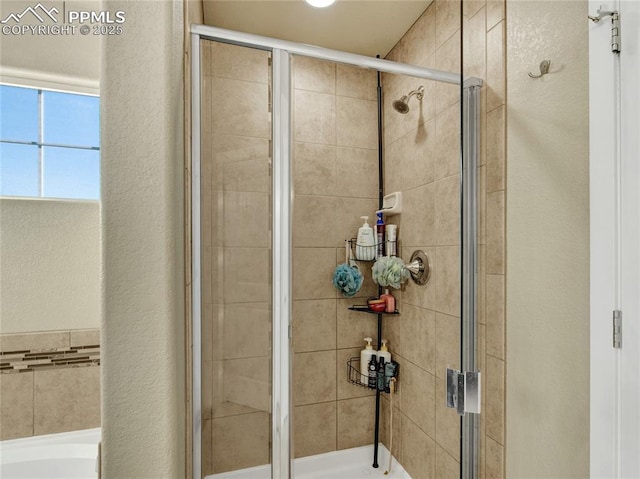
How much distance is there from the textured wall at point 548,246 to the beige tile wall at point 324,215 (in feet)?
1.33

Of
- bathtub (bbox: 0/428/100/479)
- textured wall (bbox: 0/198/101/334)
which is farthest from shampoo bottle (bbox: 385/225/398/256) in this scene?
bathtub (bbox: 0/428/100/479)

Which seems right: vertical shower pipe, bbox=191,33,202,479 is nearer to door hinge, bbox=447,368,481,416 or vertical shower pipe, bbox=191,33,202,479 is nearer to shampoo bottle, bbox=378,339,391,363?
shampoo bottle, bbox=378,339,391,363

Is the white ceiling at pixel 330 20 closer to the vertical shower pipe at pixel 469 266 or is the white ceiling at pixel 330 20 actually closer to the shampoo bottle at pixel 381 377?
the vertical shower pipe at pixel 469 266

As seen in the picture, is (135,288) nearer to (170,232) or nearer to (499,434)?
(170,232)

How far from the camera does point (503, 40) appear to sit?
1059 millimetres

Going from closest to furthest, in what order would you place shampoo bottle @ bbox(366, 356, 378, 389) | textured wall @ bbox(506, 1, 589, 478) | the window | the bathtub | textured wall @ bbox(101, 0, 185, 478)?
1. textured wall @ bbox(101, 0, 185, 478)
2. textured wall @ bbox(506, 1, 589, 478)
3. shampoo bottle @ bbox(366, 356, 378, 389)
4. the bathtub
5. the window

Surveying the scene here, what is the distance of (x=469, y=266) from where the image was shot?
836 millimetres

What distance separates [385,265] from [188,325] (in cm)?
55

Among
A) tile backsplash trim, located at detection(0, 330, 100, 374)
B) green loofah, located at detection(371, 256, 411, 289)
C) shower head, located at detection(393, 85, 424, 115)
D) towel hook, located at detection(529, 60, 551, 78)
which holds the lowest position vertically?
tile backsplash trim, located at detection(0, 330, 100, 374)

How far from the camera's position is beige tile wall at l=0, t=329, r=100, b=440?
1.35m

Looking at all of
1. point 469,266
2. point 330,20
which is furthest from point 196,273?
point 330,20

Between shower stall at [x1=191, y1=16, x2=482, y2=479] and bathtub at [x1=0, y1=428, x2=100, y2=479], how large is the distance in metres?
0.81
